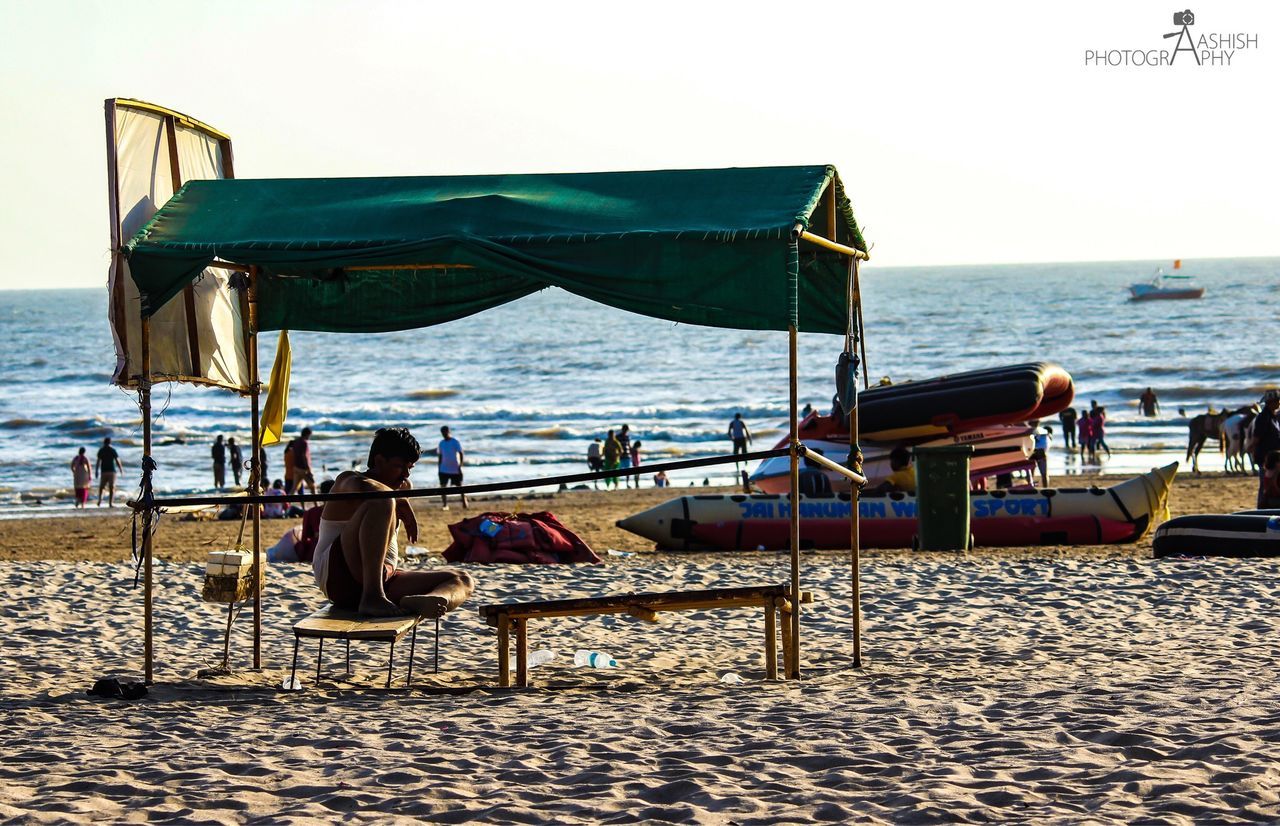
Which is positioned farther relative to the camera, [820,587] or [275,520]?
[275,520]

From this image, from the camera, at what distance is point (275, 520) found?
2045cm

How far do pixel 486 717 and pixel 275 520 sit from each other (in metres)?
14.8

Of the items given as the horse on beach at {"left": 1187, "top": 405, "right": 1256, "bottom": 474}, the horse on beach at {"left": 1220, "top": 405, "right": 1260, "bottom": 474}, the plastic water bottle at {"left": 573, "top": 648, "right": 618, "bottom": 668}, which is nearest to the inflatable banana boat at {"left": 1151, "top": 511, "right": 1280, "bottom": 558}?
the plastic water bottle at {"left": 573, "top": 648, "right": 618, "bottom": 668}

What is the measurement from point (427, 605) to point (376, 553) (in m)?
0.36

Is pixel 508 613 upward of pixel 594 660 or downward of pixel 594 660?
upward

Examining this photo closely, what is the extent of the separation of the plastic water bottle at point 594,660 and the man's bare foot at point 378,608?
1376mm

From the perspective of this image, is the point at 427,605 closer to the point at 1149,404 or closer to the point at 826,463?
the point at 826,463

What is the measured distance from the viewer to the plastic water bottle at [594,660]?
8.08 meters

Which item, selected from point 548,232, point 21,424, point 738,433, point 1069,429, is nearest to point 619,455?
point 738,433

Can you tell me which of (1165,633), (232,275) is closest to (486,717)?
(232,275)

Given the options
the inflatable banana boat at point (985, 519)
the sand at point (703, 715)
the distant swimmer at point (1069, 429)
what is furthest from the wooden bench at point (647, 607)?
the distant swimmer at point (1069, 429)

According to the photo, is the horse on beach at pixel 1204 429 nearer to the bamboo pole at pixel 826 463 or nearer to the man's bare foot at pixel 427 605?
the bamboo pole at pixel 826 463

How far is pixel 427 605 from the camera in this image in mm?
7008

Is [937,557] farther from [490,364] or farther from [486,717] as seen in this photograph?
[490,364]
